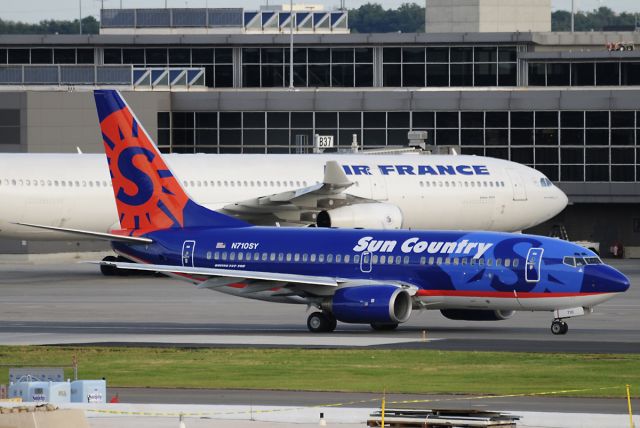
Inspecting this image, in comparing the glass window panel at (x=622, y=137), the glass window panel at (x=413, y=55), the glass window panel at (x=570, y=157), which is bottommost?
the glass window panel at (x=570, y=157)

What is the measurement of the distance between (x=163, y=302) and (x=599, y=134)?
43.4 m

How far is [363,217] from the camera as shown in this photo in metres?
61.5

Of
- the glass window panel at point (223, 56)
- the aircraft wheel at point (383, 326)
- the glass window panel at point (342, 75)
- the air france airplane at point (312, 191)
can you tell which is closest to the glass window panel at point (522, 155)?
the glass window panel at point (342, 75)

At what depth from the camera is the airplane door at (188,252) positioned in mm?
41969

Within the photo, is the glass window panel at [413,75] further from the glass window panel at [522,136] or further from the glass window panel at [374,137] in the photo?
the glass window panel at [522,136]

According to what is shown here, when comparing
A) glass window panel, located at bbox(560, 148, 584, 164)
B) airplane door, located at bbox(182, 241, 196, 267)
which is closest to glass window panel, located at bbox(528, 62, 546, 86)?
glass window panel, located at bbox(560, 148, 584, 164)

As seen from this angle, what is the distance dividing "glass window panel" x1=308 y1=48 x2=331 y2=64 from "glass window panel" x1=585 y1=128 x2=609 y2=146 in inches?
759

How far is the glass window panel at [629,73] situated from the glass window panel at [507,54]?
6.84m

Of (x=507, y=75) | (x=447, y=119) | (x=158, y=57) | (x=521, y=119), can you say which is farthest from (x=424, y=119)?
(x=158, y=57)

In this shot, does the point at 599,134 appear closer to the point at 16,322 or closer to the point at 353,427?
the point at 16,322

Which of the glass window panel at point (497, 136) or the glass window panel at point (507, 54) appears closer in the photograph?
the glass window panel at point (497, 136)

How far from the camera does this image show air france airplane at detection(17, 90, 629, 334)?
126 feet

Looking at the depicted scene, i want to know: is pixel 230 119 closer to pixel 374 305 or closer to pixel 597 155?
pixel 597 155

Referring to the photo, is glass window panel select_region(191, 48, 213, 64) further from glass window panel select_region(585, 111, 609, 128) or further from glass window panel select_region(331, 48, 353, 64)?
glass window panel select_region(585, 111, 609, 128)
